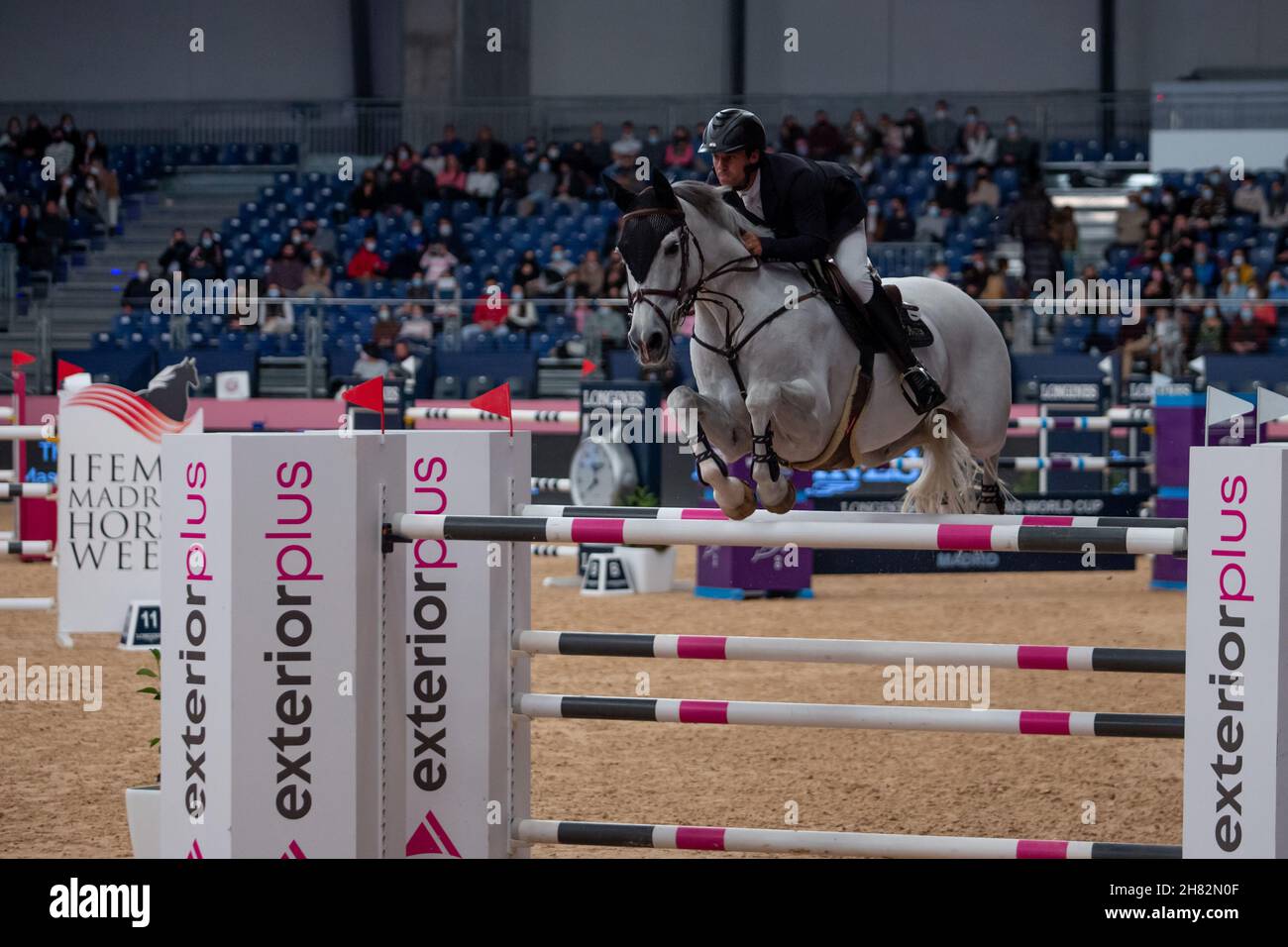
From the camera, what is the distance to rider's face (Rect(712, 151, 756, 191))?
4195 mm

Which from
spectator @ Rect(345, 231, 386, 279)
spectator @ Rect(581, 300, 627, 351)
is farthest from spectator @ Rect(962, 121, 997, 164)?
spectator @ Rect(345, 231, 386, 279)

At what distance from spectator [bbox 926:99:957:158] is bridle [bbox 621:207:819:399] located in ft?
48.5

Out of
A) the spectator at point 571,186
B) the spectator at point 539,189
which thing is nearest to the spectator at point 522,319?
the spectator at point 539,189

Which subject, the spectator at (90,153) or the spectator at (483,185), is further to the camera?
the spectator at (90,153)

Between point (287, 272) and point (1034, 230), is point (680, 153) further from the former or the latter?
point (287, 272)

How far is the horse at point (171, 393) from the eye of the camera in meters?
7.18

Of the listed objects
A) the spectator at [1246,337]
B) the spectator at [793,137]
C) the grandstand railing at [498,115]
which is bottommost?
the spectator at [1246,337]

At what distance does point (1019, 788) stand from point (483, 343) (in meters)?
9.99

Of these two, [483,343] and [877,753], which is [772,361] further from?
[483,343]

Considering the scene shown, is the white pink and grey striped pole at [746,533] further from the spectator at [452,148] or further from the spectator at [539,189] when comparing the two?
the spectator at [452,148]

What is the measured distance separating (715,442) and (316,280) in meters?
13.0

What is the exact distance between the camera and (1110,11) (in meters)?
19.2

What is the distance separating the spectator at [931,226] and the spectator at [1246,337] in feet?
13.0

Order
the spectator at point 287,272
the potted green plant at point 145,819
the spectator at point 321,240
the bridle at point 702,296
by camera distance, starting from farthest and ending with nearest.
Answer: the spectator at point 321,240 → the spectator at point 287,272 → the bridle at point 702,296 → the potted green plant at point 145,819
